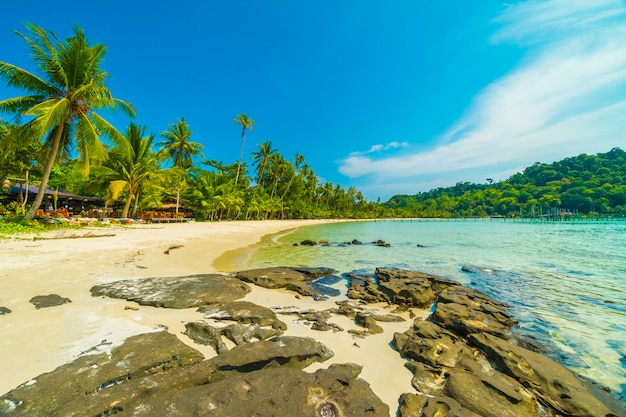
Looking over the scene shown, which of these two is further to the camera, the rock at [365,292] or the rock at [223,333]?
the rock at [365,292]

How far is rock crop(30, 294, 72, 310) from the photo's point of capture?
422 centimetres

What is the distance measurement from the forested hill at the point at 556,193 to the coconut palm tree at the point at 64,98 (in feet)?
350

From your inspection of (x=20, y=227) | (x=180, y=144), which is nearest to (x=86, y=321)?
(x=20, y=227)

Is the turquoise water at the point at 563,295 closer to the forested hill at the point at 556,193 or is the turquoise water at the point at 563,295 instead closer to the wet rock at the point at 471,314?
the wet rock at the point at 471,314

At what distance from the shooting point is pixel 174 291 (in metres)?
5.26

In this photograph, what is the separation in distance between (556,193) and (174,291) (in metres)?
140

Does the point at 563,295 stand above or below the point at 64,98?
below

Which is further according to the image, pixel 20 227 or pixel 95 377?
pixel 20 227

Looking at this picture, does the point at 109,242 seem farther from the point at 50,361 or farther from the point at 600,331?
the point at 600,331

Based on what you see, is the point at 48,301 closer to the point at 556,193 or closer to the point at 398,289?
the point at 398,289

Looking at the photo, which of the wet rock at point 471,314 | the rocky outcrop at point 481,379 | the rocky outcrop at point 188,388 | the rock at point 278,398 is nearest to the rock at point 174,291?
the rocky outcrop at point 188,388

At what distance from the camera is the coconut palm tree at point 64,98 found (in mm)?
12074

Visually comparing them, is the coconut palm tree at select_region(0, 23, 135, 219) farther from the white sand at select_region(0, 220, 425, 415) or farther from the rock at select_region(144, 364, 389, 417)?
the rock at select_region(144, 364, 389, 417)

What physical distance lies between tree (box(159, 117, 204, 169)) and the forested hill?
91.3m
